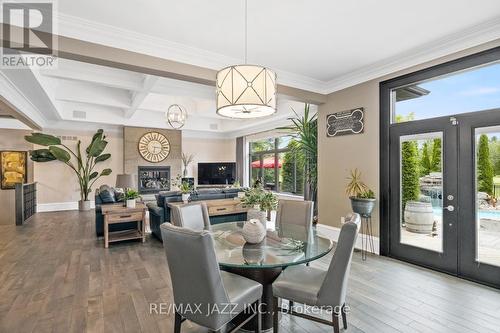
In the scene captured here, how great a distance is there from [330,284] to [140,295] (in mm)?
2097

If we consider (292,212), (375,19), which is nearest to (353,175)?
(292,212)

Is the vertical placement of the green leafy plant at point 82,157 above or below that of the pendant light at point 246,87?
below

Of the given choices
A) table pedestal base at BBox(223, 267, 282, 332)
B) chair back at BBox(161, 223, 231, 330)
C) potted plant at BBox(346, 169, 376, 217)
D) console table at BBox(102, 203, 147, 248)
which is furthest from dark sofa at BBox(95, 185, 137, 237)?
potted plant at BBox(346, 169, 376, 217)

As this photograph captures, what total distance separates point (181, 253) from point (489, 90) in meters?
3.88

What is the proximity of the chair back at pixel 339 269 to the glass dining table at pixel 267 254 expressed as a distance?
202mm

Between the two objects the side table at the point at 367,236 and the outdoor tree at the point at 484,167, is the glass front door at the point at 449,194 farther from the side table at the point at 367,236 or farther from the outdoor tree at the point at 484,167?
the side table at the point at 367,236

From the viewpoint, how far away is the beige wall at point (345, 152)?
421cm

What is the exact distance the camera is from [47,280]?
3209 millimetres

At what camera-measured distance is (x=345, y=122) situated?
15.2 ft

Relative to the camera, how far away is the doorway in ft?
10.2

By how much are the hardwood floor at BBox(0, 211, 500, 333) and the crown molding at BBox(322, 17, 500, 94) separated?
2869 millimetres

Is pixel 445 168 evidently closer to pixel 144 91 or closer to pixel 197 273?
pixel 197 273

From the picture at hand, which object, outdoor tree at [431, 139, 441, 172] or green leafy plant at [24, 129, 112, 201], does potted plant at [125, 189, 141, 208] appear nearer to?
green leafy plant at [24, 129, 112, 201]

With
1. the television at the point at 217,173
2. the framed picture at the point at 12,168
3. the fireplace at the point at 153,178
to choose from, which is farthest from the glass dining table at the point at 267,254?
the framed picture at the point at 12,168
